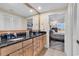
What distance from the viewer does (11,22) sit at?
7.77 feet

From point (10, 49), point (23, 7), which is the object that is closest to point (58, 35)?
point (23, 7)

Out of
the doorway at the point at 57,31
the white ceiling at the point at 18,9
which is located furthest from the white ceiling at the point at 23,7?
the doorway at the point at 57,31

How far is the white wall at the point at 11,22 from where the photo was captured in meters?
2.25

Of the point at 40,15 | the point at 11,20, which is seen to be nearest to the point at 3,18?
the point at 11,20

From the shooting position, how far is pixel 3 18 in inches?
88.7

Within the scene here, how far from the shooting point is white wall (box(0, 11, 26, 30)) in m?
2.25

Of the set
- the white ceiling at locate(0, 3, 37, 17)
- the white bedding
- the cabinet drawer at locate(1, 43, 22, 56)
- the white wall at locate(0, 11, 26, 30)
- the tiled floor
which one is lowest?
the tiled floor

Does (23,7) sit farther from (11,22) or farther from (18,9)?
(11,22)

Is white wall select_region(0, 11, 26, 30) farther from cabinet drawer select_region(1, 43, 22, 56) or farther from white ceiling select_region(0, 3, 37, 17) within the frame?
cabinet drawer select_region(1, 43, 22, 56)

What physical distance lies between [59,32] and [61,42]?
1.14ft

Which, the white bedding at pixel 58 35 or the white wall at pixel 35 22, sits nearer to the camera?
the white bedding at pixel 58 35

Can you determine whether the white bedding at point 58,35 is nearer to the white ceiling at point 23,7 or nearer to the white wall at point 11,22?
the white ceiling at point 23,7

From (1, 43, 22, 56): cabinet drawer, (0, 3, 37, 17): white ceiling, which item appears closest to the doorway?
(0, 3, 37, 17): white ceiling

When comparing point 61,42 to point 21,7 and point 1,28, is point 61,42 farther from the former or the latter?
point 1,28
